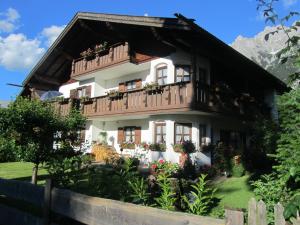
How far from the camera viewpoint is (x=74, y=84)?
89.2 ft

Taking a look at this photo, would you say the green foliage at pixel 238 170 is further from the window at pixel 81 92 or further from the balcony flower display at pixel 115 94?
the window at pixel 81 92

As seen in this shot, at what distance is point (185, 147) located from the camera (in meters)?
17.2

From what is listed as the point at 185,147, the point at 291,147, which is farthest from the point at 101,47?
the point at 291,147

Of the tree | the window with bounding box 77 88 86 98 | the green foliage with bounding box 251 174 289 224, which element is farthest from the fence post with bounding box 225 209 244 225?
the window with bounding box 77 88 86 98

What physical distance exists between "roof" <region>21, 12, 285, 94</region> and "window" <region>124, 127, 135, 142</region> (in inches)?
215

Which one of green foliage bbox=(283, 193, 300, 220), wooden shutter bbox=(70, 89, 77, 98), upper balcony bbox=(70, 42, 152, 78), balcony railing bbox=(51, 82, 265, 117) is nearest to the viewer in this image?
green foliage bbox=(283, 193, 300, 220)

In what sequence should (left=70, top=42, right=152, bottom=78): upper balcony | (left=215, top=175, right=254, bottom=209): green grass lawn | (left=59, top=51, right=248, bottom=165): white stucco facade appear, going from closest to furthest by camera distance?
(left=215, top=175, right=254, bottom=209): green grass lawn < (left=59, top=51, right=248, bottom=165): white stucco facade < (left=70, top=42, right=152, bottom=78): upper balcony

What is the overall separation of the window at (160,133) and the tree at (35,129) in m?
7.28

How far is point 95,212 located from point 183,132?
45.9ft

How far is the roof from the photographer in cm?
1611

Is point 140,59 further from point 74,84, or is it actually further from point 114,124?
point 74,84

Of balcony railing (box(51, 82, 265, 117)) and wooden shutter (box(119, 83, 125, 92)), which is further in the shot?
wooden shutter (box(119, 83, 125, 92))

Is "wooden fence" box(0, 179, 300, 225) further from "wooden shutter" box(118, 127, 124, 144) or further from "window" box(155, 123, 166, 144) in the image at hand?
"wooden shutter" box(118, 127, 124, 144)

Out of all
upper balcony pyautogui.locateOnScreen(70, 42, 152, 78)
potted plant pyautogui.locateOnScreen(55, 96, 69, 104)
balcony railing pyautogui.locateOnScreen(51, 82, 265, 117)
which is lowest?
balcony railing pyautogui.locateOnScreen(51, 82, 265, 117)
